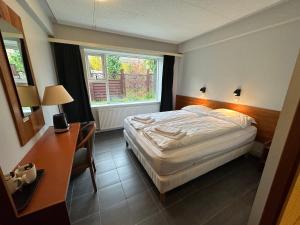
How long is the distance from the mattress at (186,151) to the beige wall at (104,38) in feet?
7.62

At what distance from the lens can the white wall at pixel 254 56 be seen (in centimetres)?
194

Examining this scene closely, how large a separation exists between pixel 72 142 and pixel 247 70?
122 inches

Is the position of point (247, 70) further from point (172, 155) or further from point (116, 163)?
point (116, 163)

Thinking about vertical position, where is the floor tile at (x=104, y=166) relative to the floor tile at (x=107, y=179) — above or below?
below

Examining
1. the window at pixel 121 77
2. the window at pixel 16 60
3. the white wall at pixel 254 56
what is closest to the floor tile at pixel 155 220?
the window at pixel 16 60

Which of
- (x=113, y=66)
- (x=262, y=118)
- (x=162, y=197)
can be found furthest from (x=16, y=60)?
(x=262, y=118)

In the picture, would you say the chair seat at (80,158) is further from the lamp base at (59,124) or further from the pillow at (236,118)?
the pillow at (236,118)

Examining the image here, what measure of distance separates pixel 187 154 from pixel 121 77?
2925mm

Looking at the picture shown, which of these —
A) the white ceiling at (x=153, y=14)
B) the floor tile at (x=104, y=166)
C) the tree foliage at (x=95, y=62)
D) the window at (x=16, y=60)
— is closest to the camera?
the window at (x=16, y=60)

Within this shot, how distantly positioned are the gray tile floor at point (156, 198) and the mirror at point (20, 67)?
1204 millimetres

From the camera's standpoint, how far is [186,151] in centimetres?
163

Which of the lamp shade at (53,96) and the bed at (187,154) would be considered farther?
the lamp shade at (53,96)

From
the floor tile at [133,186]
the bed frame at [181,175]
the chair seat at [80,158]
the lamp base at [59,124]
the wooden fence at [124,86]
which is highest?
the wooden fence at [124,86]

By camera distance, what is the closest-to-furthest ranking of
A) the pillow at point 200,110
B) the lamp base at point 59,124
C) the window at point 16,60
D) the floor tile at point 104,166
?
the window at point 16,60 → the lamp base at point 59,124 → the floor tile at point 104,166 → the pillow at point 200,110
